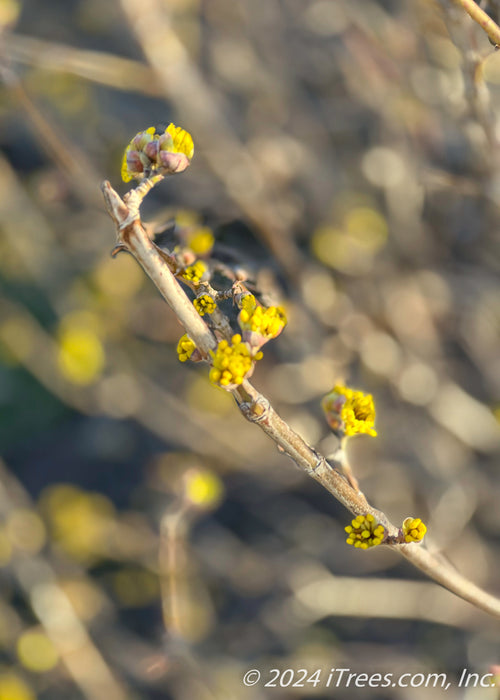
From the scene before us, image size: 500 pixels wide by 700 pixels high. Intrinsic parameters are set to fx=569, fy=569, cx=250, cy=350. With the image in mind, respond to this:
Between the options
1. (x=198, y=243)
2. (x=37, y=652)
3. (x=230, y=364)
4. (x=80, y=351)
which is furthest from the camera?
(x=80, y=351)

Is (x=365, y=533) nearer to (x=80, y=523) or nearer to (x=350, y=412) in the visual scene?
(x=350, y=412)

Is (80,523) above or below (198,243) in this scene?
above

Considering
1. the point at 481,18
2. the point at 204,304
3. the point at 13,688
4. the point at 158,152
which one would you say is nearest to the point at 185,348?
the point at 204,304

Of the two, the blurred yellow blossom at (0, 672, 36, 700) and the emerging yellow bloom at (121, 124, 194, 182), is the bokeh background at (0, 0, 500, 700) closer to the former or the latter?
the blurred yellow blossom at (0, 672, 36, 700)

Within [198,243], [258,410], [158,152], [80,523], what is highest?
[80,523]

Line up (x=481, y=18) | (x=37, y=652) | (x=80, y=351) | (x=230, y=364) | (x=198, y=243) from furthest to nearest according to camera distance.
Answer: (x=80, y=351) → (x=37, y=652) → (x=198, y=243) → (x=481, y=18) → (x=230, y=364)

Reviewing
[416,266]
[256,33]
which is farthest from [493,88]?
[256,33]

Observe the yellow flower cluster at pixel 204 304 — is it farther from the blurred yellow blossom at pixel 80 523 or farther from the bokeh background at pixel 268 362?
the blurred yellow blossom at pixel 80 523

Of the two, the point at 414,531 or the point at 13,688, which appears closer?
the point at 414,531
